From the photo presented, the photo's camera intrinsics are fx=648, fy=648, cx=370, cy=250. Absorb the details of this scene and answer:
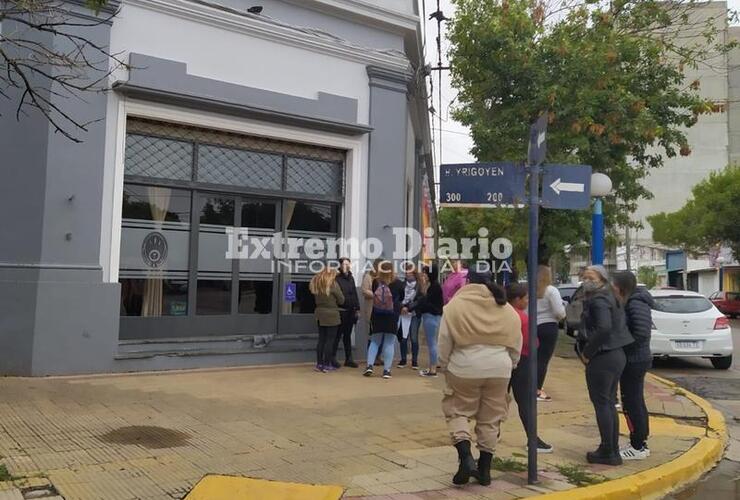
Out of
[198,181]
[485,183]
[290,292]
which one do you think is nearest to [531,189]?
[485,183]

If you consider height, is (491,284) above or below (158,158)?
below

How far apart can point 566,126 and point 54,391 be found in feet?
33.0

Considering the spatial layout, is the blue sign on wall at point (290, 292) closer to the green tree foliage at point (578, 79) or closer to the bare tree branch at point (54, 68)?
the bare tree branch at point (54, 68)

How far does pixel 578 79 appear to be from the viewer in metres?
12.6

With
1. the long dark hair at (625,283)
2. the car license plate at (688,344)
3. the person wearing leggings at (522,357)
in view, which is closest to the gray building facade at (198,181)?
the person wearing leggings at (522,357)

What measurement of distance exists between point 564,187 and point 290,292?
20.1 ft

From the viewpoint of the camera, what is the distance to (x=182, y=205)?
954 cm

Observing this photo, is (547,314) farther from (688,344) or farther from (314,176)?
(688,344)

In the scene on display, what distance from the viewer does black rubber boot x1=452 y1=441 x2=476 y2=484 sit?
470 cm

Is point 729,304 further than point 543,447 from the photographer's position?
Yes

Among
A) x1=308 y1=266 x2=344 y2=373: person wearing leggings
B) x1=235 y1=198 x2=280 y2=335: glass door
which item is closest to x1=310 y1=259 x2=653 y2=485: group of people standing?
x1=308 y1=266 x2=344 y2=373: person wearing leggings

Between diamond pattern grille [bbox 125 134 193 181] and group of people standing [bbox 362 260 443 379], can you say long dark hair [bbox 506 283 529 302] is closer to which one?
group of people standing [bbox 362 260 443 379]

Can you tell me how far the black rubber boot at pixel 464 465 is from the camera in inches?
185

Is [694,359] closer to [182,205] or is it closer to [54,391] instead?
[182,205]
